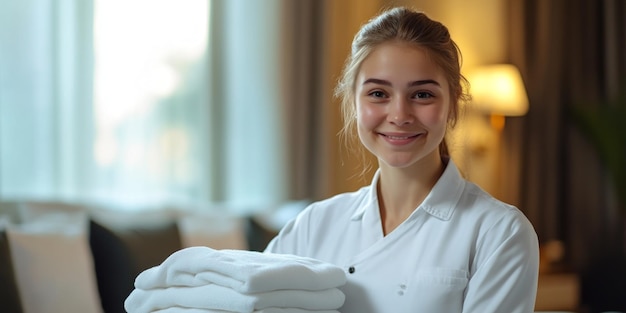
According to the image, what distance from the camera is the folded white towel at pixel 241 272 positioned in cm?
142

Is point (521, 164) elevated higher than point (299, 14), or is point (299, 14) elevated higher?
point (299, 14)

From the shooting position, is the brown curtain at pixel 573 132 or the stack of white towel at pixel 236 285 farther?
the brown curtain at pixel 573 132

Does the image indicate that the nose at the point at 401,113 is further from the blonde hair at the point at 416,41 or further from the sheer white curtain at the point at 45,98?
the sheer white curtain at the point at 45,98

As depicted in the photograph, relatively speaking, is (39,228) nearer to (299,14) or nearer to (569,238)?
(299,14)

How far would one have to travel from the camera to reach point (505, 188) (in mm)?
5336

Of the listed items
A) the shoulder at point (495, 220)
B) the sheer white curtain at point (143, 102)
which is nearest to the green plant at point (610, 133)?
the sheer white curtain at point (143, 102)

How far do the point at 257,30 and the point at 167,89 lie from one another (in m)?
0.54

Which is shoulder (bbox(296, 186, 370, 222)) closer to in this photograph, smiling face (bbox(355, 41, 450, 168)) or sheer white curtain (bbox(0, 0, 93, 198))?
smiling face (bbox(355, 41, 450, 168))

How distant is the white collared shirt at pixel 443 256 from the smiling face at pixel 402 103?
117mm

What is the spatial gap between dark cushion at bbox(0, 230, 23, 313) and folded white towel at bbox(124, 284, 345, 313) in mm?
1093

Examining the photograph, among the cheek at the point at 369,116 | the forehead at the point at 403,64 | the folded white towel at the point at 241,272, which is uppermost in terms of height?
the forehead at the point at 403,64

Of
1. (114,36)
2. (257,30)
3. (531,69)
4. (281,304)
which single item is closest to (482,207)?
(281,304)

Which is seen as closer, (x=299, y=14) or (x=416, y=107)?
(x=416, y=107)

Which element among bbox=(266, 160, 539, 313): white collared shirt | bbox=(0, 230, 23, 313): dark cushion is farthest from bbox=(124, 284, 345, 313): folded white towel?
bbox=(0, 230, 23, 313): dark cushion
